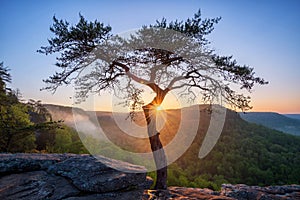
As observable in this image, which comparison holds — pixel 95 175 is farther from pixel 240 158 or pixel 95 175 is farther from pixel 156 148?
pixel 240 158

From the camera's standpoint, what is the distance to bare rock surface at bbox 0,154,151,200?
532cm

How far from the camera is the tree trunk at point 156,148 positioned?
853 centimetres

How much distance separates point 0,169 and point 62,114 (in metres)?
35.2

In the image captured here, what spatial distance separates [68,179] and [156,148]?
3.68 metres

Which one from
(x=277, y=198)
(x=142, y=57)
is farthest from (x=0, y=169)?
(x=277, y=198)

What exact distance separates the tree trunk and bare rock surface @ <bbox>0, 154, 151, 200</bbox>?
80.2 inches

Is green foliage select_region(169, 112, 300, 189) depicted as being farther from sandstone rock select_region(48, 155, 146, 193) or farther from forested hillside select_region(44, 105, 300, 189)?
sandstone rock select_region(48, 155, 146, 193)

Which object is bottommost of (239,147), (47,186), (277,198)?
(239,147)

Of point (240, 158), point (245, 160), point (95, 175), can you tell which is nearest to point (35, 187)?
point (95, 175)

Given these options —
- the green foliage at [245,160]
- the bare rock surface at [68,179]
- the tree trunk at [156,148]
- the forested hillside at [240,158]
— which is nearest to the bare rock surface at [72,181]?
the bare rock surface at [68,179]

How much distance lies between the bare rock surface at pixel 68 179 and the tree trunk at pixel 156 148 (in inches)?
80.2

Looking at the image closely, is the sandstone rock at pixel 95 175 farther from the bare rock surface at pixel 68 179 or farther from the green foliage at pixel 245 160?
the green foliage at pixel 245 160

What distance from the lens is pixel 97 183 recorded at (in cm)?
555

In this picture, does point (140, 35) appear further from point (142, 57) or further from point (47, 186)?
point (47, 186)
